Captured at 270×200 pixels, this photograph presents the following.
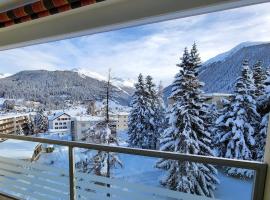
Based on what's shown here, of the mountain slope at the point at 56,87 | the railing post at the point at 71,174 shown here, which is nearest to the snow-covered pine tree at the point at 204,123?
the mountain slope at the point at 56,87

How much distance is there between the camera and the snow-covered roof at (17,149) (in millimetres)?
1948

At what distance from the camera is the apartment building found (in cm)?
193

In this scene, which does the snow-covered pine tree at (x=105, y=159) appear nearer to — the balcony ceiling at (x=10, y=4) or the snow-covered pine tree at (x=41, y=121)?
the snow-covered pine tree at (x=41, y=121)

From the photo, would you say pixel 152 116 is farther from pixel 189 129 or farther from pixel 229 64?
pixel 229 64

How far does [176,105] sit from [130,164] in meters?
0.60

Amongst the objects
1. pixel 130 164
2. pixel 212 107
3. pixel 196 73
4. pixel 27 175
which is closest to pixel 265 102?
pixel 212 107

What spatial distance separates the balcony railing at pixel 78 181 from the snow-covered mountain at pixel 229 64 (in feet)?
1.38

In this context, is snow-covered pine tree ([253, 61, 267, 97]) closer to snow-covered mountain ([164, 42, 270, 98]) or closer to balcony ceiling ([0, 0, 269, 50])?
snow-covered mountain ([164, 42, 270, 98])

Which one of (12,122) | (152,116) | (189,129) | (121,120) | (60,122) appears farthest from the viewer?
(12,122)

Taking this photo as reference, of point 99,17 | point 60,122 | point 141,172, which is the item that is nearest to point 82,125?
point 60,122

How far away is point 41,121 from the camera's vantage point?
1.80m

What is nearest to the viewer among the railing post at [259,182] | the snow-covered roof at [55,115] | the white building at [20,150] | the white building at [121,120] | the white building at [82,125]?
the railing post at [259,182]

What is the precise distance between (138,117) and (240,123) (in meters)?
0.64

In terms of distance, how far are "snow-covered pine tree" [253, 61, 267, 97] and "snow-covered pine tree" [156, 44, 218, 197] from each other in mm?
295
